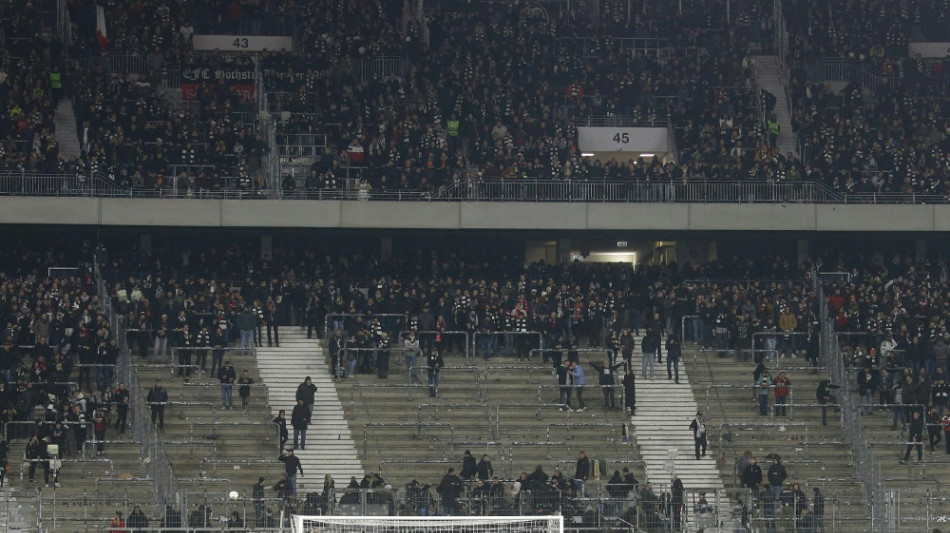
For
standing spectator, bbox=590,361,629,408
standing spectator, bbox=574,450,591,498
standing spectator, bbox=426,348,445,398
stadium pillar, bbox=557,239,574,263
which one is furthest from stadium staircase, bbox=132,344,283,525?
stadium pillar, bbox=557,239,574,263

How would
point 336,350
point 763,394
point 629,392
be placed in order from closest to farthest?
point 629,392 → point 763,394 → point 336,350

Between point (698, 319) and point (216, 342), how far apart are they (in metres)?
12.0

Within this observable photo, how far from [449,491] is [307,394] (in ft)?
19.0

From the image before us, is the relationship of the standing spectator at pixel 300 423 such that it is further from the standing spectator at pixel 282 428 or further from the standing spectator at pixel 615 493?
the standing spectator at pixel 615 493

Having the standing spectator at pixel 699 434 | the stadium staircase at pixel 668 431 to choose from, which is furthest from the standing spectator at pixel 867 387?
the standing spectator at pixel 699 434

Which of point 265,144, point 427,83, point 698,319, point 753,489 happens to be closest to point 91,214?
point 265,144

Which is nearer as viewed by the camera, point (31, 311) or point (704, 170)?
point (31, 311)

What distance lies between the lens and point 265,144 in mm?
51406

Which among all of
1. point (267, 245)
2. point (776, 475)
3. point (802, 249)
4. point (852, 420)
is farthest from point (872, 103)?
point (776, 475)

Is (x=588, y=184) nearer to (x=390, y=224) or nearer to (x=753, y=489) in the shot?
(x=390, y=224)

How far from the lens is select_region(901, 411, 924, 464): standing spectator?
1634 inches

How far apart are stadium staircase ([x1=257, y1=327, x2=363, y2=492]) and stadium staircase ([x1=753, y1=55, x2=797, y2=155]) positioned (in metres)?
16.2

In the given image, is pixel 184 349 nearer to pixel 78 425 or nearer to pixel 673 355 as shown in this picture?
pixel 78 425

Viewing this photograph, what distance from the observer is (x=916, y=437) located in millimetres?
41781
